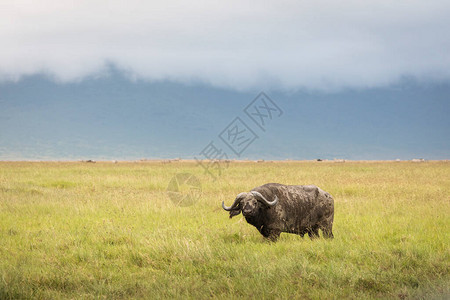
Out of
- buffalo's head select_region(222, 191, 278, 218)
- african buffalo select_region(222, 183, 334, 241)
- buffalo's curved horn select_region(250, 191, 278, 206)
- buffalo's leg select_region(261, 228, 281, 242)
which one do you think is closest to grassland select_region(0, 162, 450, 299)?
buffalo's leg select_region(261, 228, 281, 242)

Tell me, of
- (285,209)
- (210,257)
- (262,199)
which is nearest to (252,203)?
(262,199)

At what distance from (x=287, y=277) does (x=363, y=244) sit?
2951 millimetres

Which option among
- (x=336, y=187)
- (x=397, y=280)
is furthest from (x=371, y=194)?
(x=397, y=280)

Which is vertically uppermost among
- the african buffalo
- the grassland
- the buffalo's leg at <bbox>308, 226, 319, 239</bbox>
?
the african buffalo

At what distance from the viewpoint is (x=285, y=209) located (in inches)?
394

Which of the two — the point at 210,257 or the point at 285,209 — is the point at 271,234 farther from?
the point at 210,257

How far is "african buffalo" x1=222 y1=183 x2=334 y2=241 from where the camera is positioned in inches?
378

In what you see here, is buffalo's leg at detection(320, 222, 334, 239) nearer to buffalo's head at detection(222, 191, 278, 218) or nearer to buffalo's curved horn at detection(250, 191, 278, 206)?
buffalo's head at detection(222, 191, 278, 218)

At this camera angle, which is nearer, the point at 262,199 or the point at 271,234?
the point at 262,199

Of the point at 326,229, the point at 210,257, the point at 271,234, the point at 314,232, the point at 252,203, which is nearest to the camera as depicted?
the point at 210,257

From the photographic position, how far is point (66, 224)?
41.0 ft

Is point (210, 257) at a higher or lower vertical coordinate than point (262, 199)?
lower

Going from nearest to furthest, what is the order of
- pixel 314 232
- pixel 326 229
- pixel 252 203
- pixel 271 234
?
pixel 252 203
pixel 271 234
pixel 326 229
pixel 314 232

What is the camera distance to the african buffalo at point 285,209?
9.60 m
